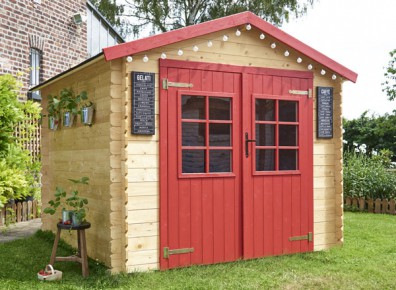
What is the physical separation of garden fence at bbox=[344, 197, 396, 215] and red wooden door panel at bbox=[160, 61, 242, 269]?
6.48m

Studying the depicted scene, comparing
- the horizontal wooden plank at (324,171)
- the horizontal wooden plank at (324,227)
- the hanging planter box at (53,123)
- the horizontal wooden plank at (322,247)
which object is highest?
the hanging planter box at (53,123)

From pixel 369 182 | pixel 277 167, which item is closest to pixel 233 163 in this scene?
pixel 277 167

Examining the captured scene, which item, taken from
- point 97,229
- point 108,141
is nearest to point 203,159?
point 108,141

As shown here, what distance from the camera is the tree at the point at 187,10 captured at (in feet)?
69.7

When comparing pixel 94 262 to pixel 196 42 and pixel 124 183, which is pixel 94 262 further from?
pixel 196 42

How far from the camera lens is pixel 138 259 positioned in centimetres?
574

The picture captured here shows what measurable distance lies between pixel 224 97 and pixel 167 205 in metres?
1.57

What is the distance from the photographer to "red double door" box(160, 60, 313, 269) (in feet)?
19.6

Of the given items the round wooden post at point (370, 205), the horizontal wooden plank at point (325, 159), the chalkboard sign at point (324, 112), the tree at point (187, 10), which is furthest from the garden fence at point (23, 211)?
the tree at point (187, 10)

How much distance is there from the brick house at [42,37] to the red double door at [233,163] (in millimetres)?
6685

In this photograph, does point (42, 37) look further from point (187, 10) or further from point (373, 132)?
point (373, 132)

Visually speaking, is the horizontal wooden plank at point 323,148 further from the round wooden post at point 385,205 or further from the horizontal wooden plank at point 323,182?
Answer: the round wooden post at point 385,205

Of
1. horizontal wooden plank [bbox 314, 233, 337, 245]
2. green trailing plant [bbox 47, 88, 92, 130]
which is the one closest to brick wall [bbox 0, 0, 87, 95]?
green trailing plant [bbox 47, 88, 92, 130]

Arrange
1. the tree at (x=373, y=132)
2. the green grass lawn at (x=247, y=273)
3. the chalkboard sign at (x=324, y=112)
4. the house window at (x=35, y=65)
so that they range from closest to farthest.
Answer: the green grass lawn at (x=247, y=273), the chalkboard sign at (x=324, y=112), the house window at (x=35, y=65), the tree at (x=373, y=132)
